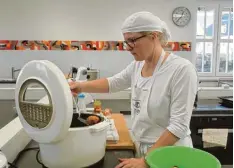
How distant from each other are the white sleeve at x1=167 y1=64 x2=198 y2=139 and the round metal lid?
1.62 ft

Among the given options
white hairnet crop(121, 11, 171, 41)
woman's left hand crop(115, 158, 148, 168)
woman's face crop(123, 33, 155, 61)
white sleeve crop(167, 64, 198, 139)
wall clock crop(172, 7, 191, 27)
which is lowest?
woman's left hand crop(115, 158, 148, 168)

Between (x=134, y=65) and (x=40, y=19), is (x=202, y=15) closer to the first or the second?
(x=40, y=19)

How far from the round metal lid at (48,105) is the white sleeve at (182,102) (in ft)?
1.62

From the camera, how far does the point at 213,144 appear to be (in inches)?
103

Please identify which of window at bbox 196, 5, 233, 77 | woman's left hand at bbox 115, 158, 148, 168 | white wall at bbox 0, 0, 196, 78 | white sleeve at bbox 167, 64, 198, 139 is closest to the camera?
woman's left hand at bbox 115, 158, 148, 168

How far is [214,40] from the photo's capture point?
16.7 feet

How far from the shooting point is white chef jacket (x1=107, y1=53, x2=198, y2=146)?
115cm

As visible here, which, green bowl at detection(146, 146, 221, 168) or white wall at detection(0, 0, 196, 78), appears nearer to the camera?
green bowl at detection(146, 146, 221, 168)

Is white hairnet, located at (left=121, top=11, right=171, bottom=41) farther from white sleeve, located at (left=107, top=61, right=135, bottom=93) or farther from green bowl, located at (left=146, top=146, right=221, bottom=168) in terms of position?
green bowl, located at (left=146, top=146, right=221, bottom=168)

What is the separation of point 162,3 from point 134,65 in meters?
3.53

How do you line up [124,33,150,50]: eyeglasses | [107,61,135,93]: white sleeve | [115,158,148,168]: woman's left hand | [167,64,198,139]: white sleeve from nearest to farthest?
[115,158,148,168]: woman's left hand → [167,64,198,139]: white sleeve → [124,33,150,50]: eyeglasses → [107,61,135,93]: white sleeve

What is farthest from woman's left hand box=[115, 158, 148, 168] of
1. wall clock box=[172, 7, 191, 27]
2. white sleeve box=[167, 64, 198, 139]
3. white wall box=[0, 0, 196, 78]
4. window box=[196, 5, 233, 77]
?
window box=[196, 5, 233, 77]

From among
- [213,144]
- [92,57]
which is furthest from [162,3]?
[213,144]

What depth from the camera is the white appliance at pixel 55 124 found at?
2.90 feet
